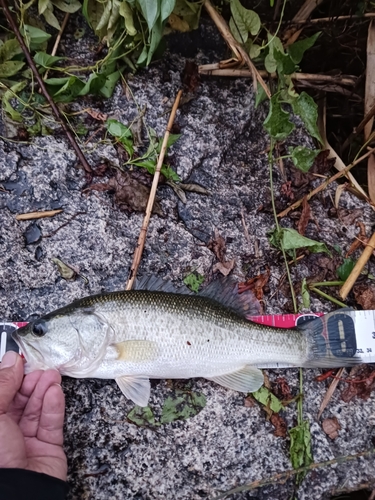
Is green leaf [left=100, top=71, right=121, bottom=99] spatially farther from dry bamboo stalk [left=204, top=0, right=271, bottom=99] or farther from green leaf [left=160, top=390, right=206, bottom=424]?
green leaf [left=160, top=390, right=206, bottom=424]

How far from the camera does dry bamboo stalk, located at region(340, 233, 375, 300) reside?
340 centimetres

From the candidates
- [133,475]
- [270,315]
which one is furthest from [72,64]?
[133,475]

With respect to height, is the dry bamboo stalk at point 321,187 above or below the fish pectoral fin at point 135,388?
above

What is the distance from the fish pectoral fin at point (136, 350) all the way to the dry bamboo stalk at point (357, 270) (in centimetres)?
142

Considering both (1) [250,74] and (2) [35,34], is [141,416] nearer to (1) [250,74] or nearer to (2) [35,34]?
(1) [250,74]

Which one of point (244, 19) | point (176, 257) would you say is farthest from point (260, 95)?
point (176, 257)

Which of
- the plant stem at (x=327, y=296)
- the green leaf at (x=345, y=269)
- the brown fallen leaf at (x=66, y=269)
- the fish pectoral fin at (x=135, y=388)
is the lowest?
the fish pectoral fin at (x=135, y=388)

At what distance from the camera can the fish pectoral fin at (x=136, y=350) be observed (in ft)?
9.62

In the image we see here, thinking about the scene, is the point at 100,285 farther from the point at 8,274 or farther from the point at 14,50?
the point at 14,50

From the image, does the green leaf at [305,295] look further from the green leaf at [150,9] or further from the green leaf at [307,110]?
the green leaf at [150,9]

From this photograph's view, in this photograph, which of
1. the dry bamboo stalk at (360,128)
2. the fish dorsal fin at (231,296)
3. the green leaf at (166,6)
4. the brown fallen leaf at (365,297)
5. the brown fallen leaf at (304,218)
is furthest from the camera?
the dry bamboo stalk at (360,128)

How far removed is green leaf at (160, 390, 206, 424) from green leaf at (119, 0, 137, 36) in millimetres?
2426

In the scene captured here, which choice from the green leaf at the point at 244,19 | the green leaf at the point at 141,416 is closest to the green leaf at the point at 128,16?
the green leaf at the point at 244,19

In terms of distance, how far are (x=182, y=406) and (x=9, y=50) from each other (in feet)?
8.89
